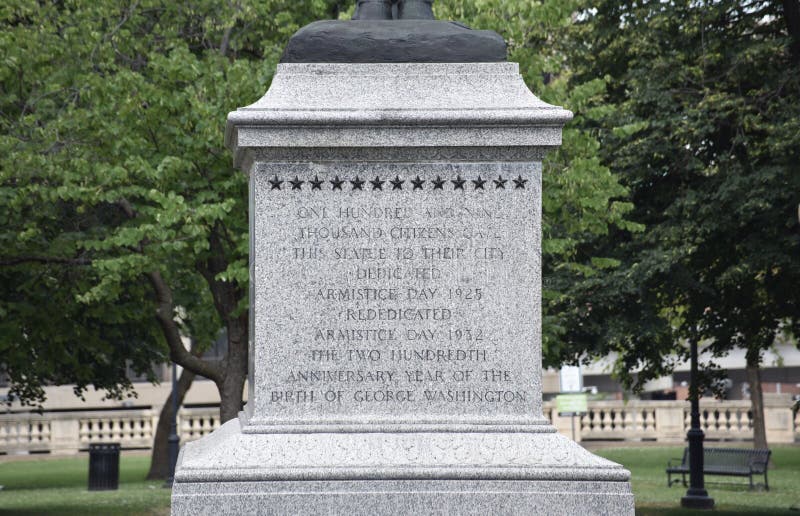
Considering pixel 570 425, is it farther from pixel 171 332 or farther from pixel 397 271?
pixel 397 271

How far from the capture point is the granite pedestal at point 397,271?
362 inches

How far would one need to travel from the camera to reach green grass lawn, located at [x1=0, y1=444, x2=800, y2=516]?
86.0ft

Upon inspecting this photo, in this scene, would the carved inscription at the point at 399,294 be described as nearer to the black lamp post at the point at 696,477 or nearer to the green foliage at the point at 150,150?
the green foliage at the point at 150,150

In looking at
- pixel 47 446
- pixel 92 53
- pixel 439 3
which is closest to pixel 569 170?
pixel 439 3

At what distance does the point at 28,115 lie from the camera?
21.1 meters

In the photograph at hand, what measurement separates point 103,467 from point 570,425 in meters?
19.9

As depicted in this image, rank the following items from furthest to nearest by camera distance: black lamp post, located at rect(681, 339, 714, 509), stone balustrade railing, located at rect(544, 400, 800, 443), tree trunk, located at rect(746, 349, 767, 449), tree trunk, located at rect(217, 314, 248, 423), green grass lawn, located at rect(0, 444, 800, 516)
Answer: stone balustrade railing, located at rect(544, 400, 800, 443)
tree trunk, located at rect(746, 349, 767, 449)
green grass lawn, located at rect(0, 444, 800, 516)
black lamp post, located at rect(681, 339, 714, 509)
tree trunk, located at rect(217, 314, 248, 423)

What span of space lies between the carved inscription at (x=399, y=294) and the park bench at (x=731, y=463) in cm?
2137

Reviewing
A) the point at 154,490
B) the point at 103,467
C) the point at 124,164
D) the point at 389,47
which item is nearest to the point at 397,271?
the point at 389,47

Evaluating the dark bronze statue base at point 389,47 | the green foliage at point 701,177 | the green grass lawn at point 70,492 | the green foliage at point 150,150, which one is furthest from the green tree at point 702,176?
the green grass lawn at point 70,492

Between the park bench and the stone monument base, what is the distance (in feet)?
70.5

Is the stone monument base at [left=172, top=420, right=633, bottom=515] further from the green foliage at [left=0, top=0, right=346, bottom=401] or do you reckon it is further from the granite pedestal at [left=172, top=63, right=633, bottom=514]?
the green foliage at [left=0, top=0, right=346, bottom=401]

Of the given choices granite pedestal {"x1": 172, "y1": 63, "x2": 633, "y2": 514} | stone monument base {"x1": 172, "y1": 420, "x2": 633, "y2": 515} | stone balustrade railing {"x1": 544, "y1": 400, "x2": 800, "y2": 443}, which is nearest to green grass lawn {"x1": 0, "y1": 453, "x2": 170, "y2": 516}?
stone balustrade railing {"x1": 544, "y1": 400, "x2": 800, "y2": 443}

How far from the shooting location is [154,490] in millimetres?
31031
